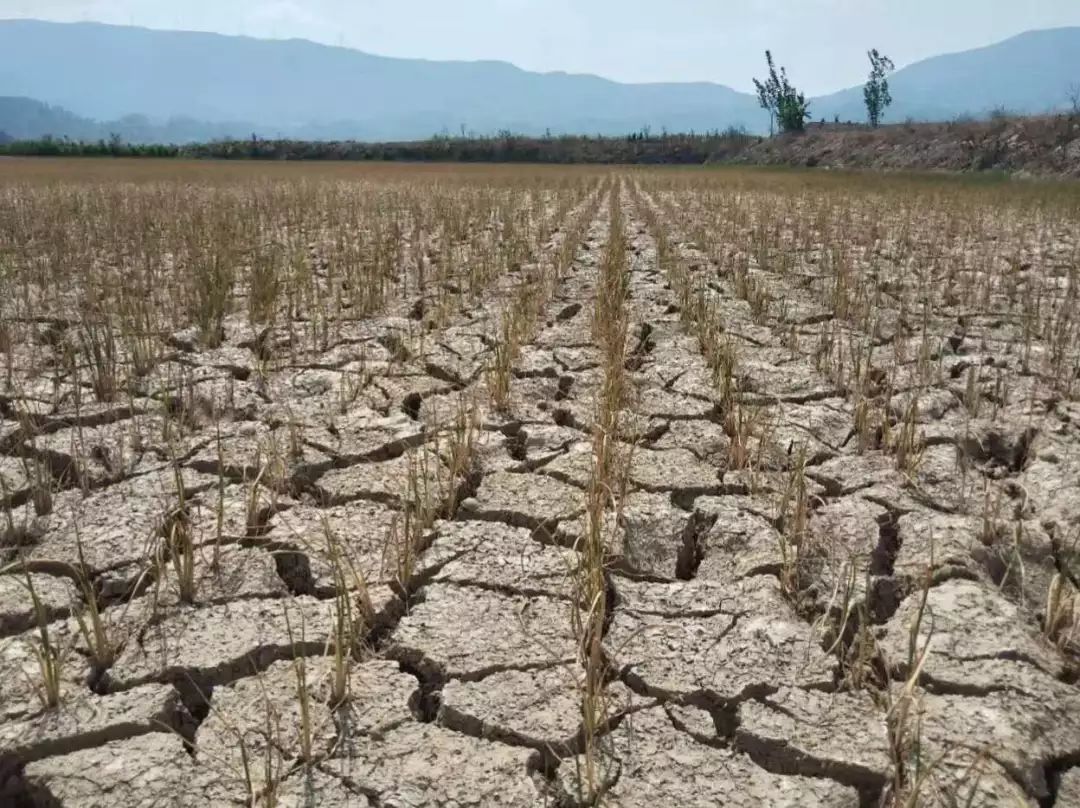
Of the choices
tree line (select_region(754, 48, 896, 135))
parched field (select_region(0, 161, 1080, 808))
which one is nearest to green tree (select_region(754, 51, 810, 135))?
tree line (select_region(754, 48, 896, 135))

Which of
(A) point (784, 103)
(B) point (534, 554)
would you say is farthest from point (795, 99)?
(B) point (534, 554)

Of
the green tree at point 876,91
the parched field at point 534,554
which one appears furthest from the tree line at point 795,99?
the parched field at point 534,554

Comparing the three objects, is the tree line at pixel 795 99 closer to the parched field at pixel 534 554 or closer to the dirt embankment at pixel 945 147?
the dirt embankment at pixel 945 147

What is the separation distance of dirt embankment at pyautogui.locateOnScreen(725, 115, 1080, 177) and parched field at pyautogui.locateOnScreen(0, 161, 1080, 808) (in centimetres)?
2562

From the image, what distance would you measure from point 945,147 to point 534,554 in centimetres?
3604

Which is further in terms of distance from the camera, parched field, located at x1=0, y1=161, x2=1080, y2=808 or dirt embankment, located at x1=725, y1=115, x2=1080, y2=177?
dirt embankment, located at x1=725, y1=115, x2=1080, y2=177

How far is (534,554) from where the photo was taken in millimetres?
2324

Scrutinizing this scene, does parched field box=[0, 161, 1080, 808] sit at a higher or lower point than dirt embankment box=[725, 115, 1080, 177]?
lower

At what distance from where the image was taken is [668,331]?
4762mm

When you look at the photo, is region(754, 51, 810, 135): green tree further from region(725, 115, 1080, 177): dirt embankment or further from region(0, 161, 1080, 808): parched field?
region(0, 161, 1080, 808): parched field

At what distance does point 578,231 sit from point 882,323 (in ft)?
15.5

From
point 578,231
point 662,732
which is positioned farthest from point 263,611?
point 578,231

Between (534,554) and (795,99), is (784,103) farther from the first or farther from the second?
(534,554)

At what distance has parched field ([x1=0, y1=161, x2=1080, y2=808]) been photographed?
1577 millimetres
